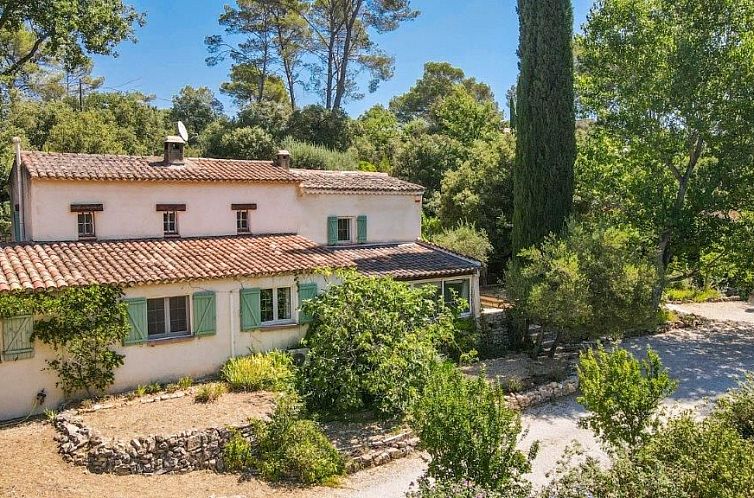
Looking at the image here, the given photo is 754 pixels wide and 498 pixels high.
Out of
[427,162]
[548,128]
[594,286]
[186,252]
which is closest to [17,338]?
[186,252]

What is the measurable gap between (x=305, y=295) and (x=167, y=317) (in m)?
4.45

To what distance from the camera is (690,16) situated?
24406mm

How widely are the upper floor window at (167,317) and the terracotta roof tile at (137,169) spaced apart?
5.27 metres

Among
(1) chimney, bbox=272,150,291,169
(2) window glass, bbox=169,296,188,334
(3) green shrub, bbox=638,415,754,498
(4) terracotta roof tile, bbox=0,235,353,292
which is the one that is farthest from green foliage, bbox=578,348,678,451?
(1) chimney, bbox=272,150,291,169

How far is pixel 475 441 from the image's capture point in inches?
371

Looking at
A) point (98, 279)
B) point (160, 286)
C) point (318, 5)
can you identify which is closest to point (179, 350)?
point (160, 286)

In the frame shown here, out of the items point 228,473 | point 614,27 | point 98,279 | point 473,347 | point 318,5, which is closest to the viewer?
point 228,473

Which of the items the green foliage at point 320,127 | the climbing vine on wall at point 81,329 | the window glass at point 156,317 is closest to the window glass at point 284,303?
the window glass at point 156,317

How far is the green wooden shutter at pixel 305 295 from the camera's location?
19.3 m

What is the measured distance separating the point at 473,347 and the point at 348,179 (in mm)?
9477

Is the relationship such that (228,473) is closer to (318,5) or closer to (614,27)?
(614,27)

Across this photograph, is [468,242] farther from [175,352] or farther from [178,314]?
[175,352]

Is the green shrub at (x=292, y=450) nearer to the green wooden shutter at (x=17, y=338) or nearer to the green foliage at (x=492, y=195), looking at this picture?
the green wooden shutter at (x=17, y=338)

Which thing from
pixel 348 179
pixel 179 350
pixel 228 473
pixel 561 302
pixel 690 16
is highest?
pixel 690 16
